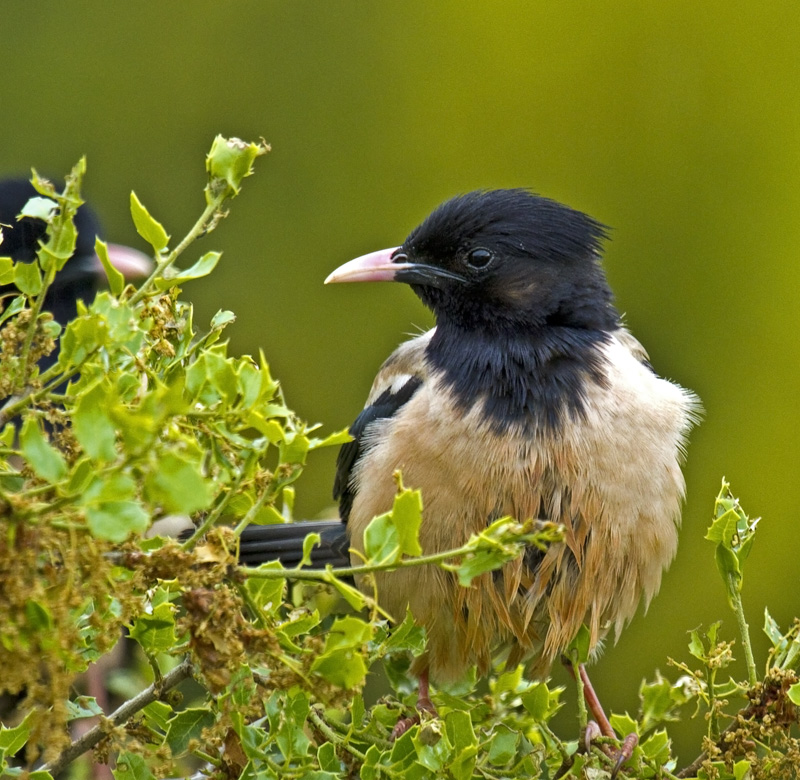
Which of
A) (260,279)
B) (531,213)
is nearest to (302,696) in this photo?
(531,213)

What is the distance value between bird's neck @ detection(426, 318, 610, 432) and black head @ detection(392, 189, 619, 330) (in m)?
0.05

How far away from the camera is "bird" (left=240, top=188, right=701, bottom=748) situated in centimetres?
317

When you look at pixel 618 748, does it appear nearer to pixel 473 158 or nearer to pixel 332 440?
pixel 332 440

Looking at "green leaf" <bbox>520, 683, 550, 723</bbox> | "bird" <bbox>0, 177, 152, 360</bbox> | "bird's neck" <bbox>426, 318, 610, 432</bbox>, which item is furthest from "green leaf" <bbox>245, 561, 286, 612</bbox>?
"bird" <bbox>0, 177, 152, 360</bbox>

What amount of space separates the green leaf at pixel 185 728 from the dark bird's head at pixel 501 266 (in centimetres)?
166

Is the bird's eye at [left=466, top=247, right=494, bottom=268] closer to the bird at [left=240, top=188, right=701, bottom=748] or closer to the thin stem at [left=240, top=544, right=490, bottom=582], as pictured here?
the bird at [left=240, top=188, right=701, bottom=748]

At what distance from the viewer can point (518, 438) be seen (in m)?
3.20

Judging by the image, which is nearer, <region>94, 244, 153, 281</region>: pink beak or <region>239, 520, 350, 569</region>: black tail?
<region>239, 520, 350, 569</region>: black tail

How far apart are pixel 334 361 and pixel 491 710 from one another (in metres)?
5.61

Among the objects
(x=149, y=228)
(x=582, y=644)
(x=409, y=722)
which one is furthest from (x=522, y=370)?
(x=149, y=228)

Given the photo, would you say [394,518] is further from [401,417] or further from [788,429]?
[788,429]

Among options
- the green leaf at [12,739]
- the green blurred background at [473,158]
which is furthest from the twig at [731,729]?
the green blurred background at [473,158]

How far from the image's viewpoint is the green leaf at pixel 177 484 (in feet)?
4.33

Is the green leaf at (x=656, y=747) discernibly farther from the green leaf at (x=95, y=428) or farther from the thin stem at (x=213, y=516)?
the green leaf at (x=95, y=428)
